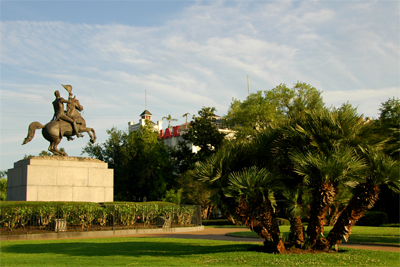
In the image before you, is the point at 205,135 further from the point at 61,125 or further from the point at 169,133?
the point at 169,133

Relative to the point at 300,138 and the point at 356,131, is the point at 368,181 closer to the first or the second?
the point at 356,131

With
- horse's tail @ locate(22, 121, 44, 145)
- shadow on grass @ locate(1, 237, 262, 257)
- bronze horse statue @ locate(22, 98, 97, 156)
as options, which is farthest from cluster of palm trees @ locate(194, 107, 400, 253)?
horse's tail @ locate(22, 121, 44, 145)

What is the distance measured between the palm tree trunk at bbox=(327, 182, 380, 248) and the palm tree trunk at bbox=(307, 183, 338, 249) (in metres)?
0.56

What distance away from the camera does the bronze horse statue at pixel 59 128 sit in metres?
25.8

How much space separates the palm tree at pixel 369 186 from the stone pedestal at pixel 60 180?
17.2 meters

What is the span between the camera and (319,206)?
12461 mm

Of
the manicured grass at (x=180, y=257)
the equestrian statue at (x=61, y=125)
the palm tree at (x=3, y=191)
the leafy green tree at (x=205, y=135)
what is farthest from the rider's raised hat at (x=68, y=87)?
the palm tree at (x=3, y=191)

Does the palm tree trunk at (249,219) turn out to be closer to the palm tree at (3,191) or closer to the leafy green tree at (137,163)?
the leafy green tree at (137,163)

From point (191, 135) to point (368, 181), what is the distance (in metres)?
38.3

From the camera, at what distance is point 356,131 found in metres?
12.5

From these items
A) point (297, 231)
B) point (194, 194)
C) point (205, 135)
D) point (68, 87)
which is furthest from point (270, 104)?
point (297, 231)

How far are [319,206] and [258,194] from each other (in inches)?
72.9

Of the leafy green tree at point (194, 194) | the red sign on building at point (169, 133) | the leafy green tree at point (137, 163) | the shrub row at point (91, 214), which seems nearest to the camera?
the shrub row at point (91, 214)

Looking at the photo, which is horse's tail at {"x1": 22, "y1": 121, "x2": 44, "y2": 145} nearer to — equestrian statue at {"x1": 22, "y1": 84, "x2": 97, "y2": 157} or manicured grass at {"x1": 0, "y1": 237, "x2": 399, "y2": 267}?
equestrian statue at {"x1": 22, "y1": 84, "x2": 97, "y2": 157}
